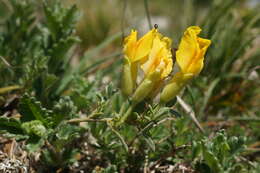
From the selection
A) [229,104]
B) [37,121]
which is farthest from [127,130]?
[229,104]

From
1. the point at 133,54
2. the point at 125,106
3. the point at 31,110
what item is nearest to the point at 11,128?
the point at 31,110

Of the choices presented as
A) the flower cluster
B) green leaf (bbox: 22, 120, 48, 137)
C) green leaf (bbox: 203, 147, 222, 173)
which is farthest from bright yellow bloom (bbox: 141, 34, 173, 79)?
green leaf (bbox: 22, 120, 48, 137)

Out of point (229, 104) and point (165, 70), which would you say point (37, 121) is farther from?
point (229, 104)

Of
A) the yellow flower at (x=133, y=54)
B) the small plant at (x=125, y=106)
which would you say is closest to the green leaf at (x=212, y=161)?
the small plant at (x=125, y=106)

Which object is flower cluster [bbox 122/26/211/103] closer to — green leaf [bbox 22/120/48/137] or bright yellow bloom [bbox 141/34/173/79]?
bright yellow bloom [bbox 141/34/173/79]

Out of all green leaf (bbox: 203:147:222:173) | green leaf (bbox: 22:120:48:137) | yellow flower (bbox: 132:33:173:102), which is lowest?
green leaf (bbox: 203:147:222:173)

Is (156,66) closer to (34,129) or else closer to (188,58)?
(188,58)

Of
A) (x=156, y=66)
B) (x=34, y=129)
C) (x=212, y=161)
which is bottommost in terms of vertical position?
(x=212, y=161)
